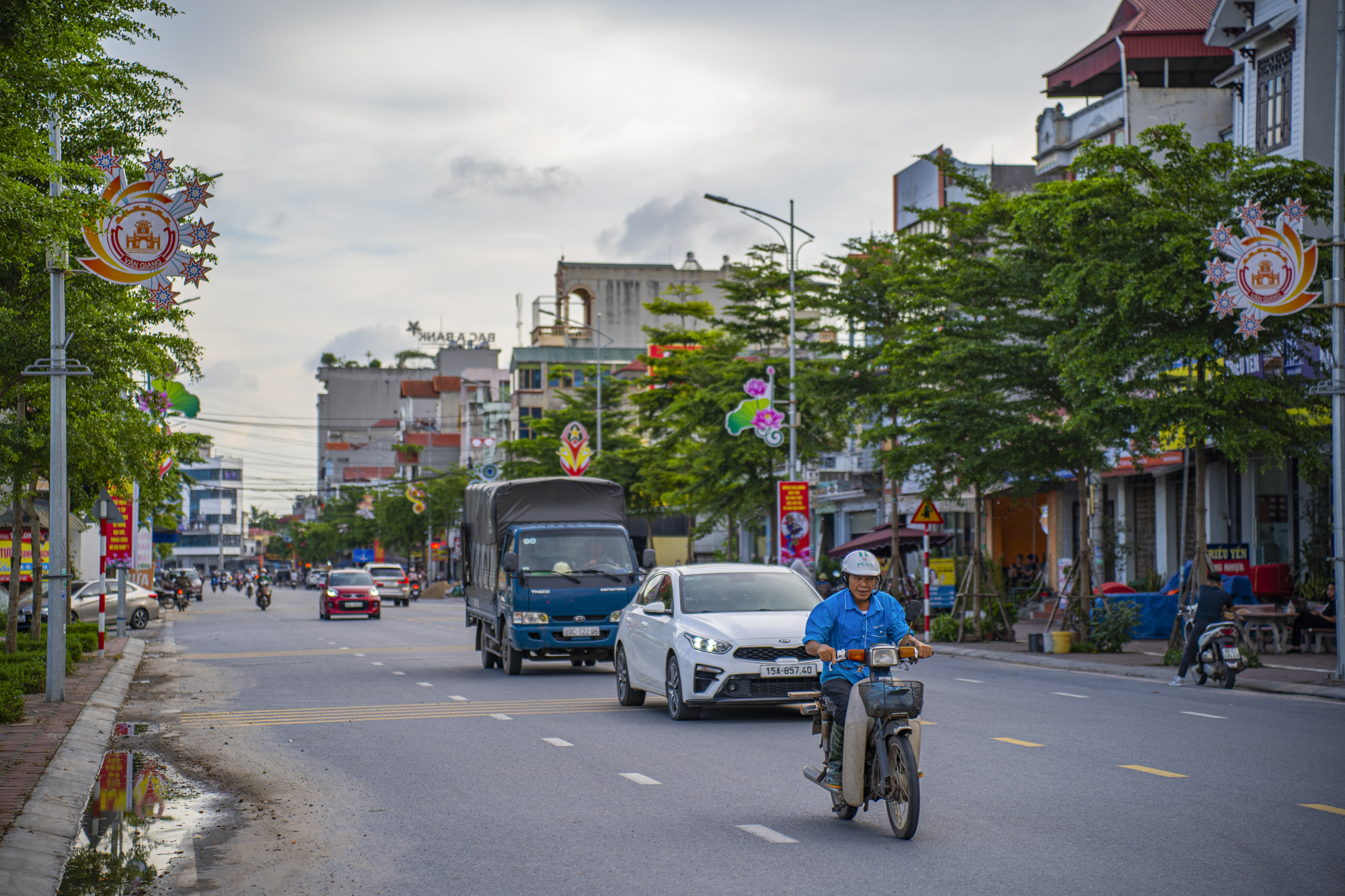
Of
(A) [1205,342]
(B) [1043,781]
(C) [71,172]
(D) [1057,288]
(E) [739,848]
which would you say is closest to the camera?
(E) [739,848]

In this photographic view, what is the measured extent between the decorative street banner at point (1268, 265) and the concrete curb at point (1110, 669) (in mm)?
4669

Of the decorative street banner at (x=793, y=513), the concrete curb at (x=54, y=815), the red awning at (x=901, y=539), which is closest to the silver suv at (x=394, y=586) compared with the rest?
the red awning at (x=901, y=539)

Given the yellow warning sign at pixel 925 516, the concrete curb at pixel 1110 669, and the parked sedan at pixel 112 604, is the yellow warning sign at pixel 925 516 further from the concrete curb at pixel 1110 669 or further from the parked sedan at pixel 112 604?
the parked sedan at pixel 112 604

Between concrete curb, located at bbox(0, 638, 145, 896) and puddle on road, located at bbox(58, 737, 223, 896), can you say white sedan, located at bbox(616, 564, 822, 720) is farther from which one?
concrete curb, located at bbox(0, 638, 145, 896)

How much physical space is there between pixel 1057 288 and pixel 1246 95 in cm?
1252

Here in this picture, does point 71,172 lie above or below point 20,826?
above

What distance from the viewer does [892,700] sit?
8.20 m

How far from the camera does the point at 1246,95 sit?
32.5 meters

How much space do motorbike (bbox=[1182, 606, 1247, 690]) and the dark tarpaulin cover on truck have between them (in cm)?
901

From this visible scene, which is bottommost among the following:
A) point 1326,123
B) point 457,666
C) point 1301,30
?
point 457,666

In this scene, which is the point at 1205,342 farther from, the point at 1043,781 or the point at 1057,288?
the point at 1043,781

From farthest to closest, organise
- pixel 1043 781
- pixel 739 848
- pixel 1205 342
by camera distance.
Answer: pixel 1205 342
pixel 1043 781
pixel 739 848

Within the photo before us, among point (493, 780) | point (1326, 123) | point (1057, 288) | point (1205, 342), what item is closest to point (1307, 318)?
point (1205, 342)

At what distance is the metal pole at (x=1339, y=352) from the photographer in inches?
762
